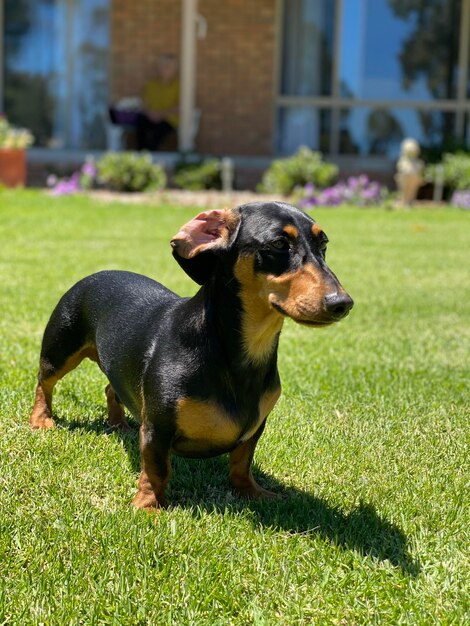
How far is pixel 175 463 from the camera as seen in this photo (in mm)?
3312

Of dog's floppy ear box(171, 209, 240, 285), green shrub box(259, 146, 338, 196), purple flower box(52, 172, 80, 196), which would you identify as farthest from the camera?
green shrub box(259, 146, 338, 196)

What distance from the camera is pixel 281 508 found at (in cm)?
290

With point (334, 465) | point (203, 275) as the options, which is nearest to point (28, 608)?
point (203, 275)

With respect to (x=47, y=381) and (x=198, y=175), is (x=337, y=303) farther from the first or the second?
(x=198, y=175)

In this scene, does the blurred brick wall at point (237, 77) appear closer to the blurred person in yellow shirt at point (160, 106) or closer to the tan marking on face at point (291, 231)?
the blurred person in yellow shirt at point (160, 106)

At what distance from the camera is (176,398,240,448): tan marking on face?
2.69 m

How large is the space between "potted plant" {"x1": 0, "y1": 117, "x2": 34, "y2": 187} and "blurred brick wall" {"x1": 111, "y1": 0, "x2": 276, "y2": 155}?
376cm

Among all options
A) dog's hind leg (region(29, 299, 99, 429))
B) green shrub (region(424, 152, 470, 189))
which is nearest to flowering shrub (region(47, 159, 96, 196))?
green shrub (region(424, 152, 470, 189))

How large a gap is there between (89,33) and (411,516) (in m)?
16.7

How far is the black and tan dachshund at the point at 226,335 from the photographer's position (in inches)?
101

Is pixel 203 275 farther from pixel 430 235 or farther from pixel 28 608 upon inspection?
pixel 430 235

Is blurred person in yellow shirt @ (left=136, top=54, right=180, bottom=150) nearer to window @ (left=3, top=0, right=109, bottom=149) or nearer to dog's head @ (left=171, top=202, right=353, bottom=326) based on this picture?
window @ (left=3, top=0, right=109, bottom=149)

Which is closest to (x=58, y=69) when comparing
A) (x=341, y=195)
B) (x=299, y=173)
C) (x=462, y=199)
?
(x=299, y=173)

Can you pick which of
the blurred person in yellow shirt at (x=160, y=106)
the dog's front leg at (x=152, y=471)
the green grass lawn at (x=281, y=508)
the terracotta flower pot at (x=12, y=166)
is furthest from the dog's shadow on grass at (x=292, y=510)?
the blurred person in yellow shirt at (x=160, y=106)
